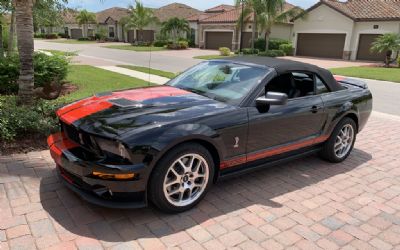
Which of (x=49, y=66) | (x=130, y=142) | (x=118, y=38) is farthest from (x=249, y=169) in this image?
(x=118, y=38)

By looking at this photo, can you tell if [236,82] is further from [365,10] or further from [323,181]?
[365,10]

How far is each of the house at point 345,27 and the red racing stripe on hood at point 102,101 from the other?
28.4 metres

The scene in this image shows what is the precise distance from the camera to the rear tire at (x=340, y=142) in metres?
4.86

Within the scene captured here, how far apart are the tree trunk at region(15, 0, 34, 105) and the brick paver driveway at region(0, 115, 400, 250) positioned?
193 cm

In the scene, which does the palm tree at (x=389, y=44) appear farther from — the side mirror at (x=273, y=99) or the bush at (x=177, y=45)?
the side mirror at (x=273, y=99)

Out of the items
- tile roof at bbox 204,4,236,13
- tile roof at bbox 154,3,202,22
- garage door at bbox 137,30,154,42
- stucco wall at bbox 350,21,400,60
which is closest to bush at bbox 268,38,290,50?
stucco wall at bbox 350,21,400,60

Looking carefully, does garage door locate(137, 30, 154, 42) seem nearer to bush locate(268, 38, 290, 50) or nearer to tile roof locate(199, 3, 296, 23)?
tile roof locate(199, 3, 296, 23)

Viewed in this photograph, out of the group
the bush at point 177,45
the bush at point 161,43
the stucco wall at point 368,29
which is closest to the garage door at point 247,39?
the bush at point 177,45

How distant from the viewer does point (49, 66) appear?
9.56 meters

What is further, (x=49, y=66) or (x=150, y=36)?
(x=150, y=36)

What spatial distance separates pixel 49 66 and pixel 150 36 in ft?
135

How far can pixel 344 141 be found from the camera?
16.6 ft

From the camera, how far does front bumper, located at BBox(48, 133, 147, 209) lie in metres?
2.97

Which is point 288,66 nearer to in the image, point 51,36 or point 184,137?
point 184,137
